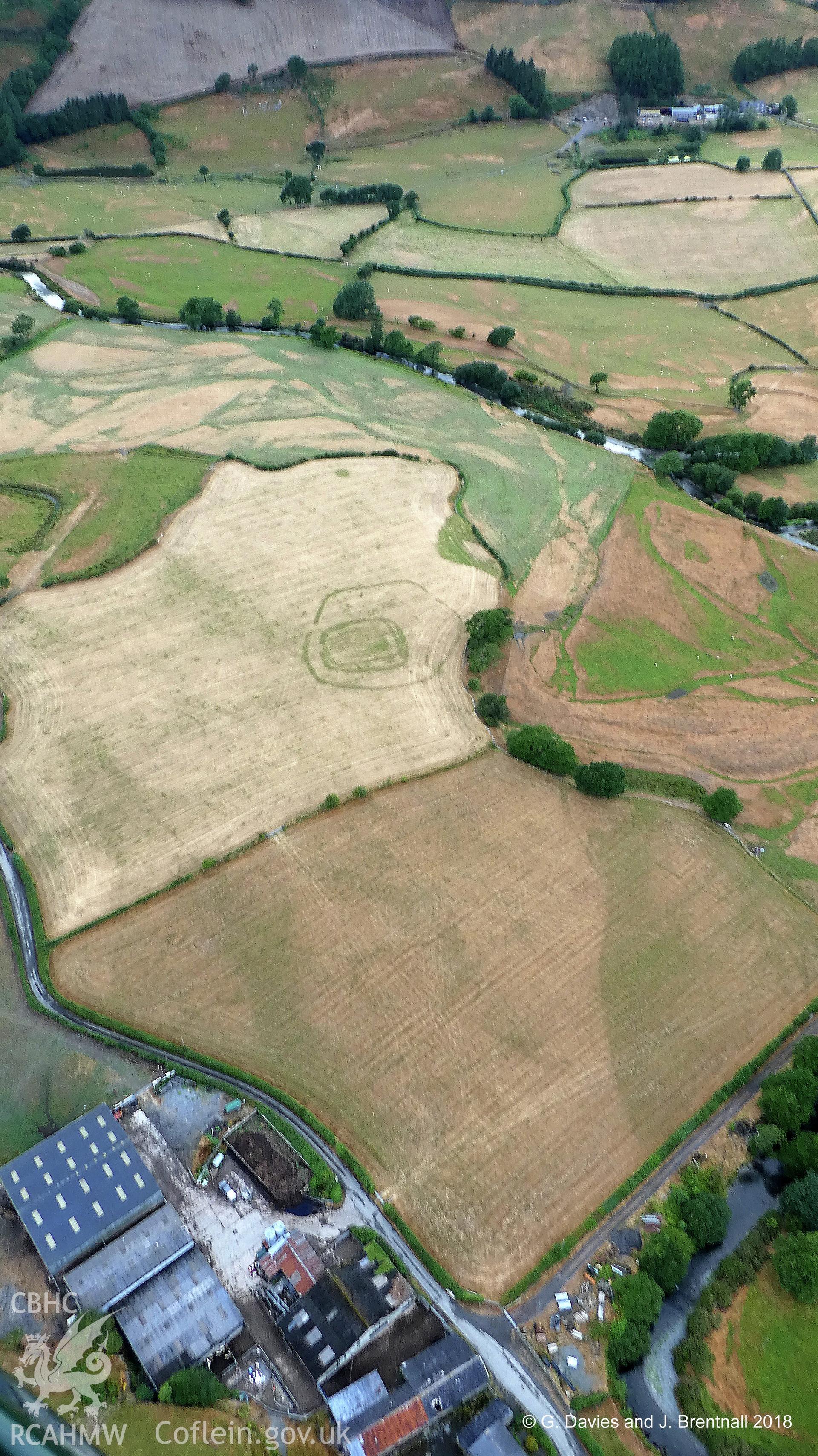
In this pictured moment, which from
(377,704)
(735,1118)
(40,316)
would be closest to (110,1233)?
(735,1118)

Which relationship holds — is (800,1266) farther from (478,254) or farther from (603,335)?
(478,254)

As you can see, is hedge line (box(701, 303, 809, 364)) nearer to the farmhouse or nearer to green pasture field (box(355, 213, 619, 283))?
green pasture field (box(355, 213, 619, 283))

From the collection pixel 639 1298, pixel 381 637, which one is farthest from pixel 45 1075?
pixel 381 637

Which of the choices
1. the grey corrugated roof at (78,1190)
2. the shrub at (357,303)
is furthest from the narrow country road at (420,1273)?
the shrub at (357,303)

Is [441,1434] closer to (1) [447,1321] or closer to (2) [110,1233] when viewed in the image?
(1) [447,1321]

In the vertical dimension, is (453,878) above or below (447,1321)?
above

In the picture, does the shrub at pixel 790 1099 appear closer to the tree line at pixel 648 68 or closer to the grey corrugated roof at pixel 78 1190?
the grey corrugated roof at pixel 78 1190
